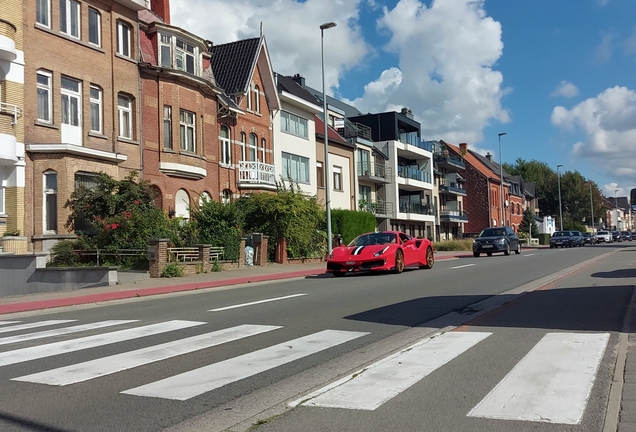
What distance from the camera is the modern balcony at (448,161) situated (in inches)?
2589

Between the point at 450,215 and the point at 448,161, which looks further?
the point at 448,161

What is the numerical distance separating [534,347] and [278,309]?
16.9ft

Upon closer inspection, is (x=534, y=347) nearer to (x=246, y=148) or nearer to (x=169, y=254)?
(x=169, y=254)

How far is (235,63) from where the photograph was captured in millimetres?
33594

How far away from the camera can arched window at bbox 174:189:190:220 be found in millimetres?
27462

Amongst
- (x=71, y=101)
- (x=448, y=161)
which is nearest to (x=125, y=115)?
(x=71, y=101)

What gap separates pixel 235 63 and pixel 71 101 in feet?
41.1

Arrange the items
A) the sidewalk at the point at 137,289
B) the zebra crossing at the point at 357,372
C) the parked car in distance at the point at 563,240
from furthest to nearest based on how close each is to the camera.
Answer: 1. the parked car in distance at the point at 563,240
2. the sidewalk at the point at 137,289
3. the zebra crossing at the point at 357,372

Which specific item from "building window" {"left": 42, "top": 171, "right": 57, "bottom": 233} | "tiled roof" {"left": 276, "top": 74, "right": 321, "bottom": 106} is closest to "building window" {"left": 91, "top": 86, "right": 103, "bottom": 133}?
"building window" {"left": 42, "top": 171, "right": 57, "bottom": 233}

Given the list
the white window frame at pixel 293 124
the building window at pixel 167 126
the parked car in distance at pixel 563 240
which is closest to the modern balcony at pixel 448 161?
the parked car in distance at pixel 563 240

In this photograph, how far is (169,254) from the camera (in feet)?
68.7

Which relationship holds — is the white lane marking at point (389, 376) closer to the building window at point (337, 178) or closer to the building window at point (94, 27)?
the building window at point (94, 27)

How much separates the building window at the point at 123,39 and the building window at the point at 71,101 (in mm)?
2930

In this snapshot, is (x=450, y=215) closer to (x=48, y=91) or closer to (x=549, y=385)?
(x=48, y=91)
